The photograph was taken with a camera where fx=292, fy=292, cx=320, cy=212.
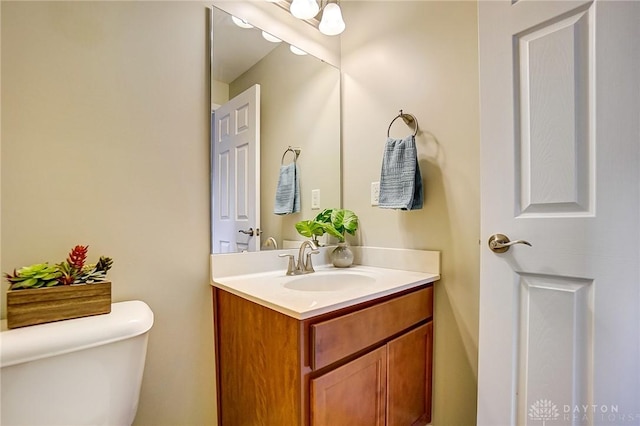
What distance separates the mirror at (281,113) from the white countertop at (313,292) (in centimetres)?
16

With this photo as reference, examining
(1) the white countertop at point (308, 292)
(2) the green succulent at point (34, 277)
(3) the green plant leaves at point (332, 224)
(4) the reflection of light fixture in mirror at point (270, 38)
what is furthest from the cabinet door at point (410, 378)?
(4) the reflection of light fixture in mirror at point (270, 38)

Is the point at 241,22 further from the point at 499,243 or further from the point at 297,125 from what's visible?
the point at 499,243

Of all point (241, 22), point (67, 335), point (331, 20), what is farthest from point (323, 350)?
point (331, 20)

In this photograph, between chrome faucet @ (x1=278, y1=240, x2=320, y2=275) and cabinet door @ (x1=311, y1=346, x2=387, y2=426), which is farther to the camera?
chrome faucet @ (x1=278, y1=240, x2=320, y2=275)

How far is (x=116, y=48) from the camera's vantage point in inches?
38.1

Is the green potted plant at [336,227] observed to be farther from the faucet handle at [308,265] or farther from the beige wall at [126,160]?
the beige wall at [126,160]

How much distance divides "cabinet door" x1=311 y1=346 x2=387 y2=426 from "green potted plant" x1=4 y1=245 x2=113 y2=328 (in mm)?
635

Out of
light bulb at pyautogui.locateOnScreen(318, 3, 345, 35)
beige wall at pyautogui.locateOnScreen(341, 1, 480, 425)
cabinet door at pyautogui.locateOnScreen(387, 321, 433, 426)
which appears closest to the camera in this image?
cabinet door at pyautogui.locateOnScreen(387, 321, 433, 426)

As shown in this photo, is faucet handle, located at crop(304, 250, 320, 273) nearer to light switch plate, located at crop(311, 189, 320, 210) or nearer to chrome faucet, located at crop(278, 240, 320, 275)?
chrome faucet, located at crop(278, 240, 320, 275)

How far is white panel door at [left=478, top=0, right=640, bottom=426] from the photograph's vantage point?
29.3 inches

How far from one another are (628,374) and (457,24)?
131 cm

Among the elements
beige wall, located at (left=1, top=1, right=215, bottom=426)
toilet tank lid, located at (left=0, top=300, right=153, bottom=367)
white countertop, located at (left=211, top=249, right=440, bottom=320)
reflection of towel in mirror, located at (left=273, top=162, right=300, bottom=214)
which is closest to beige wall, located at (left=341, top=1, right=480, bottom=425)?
white countertop, located at (left=211, top=249, right=440, bottom=320)

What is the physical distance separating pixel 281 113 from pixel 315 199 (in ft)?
1.55

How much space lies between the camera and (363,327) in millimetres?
931
